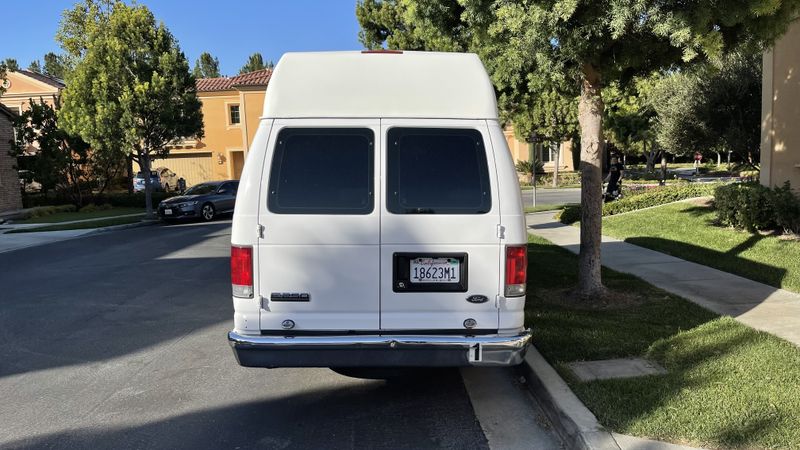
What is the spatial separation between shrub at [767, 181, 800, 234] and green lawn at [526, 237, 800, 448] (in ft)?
13.8

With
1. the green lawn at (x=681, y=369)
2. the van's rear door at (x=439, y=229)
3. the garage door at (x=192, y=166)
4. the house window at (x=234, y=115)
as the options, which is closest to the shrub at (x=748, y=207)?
the green lawn at (x=681, y=369)

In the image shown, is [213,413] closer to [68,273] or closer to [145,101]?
[68,273]

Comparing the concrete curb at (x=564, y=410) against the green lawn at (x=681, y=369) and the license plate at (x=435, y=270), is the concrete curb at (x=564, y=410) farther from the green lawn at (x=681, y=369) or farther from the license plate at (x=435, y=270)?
the license plate at (x=435, y=270)

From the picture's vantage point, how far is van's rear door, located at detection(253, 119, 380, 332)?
392 cm

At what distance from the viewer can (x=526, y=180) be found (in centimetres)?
3719

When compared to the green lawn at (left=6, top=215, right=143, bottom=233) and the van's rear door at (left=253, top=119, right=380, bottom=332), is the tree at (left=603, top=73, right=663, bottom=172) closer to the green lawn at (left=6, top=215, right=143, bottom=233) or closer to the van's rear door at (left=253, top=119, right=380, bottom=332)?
the green lawn at (left=6, top=215, right=143, bottom=233)

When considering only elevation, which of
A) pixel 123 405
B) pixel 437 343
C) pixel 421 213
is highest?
pixel 421 213

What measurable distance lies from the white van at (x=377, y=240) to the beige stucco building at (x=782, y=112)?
913cm

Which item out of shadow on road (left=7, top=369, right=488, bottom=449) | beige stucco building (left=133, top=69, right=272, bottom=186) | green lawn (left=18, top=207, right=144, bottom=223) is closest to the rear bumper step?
shadow on road (left=7, top=369, right=488, bottom=449)

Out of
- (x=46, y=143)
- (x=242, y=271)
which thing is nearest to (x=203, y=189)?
(x=46, y=143)

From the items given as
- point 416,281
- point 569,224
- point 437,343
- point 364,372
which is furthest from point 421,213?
point 569,224

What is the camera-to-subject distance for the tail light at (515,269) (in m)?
3.93

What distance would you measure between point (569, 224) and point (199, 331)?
36.8 ft

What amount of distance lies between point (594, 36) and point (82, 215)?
76.5 feet
